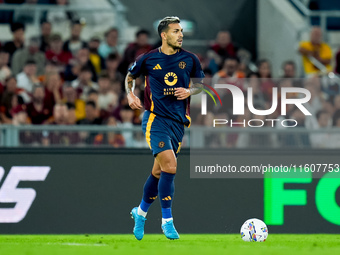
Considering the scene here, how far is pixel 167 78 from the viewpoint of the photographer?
8.93 m

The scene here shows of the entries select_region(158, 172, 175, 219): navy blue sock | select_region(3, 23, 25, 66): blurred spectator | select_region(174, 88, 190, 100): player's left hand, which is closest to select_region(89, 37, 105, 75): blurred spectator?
select_region(3, 23, 25, 66): blurred spectator

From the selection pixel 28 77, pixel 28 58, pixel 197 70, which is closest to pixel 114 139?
pixel 197 70

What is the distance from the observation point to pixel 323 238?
10.0 meters

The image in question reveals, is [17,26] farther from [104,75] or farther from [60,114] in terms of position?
[60,114]

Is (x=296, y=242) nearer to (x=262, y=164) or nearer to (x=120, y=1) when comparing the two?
(x=262, y=164)

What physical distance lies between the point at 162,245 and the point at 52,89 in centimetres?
553

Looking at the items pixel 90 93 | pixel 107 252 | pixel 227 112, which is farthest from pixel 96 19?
pixel 107 252

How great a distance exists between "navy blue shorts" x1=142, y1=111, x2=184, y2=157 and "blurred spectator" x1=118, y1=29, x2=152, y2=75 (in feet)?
18.9

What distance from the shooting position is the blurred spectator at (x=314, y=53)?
15.4 metres

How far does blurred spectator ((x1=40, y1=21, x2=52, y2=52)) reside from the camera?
15.4 meters

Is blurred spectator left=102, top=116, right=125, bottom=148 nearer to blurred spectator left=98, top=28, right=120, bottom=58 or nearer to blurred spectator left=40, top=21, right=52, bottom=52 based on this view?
blurred spectator left=98, top=28, right=120, bottom=58

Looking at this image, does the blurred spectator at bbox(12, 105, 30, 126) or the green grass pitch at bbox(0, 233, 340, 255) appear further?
the blurred spectator at bbox(12, 105, 30, 126)

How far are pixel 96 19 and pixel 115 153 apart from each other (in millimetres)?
6812

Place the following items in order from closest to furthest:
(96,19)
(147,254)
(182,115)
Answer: (147,254), (182,115), (96,19)
